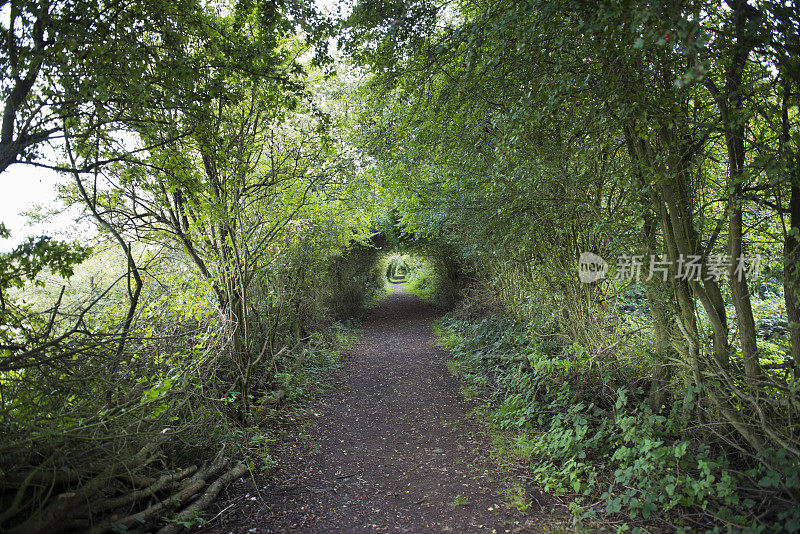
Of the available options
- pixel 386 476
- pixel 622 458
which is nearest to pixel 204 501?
pixel 386 476

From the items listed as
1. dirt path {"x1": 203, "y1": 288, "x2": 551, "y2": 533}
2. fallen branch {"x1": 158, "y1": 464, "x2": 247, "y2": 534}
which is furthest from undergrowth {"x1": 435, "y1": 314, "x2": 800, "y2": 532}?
fallen branch {"x1": 158, "y1": 464, "x2": 247, "y2": 534}

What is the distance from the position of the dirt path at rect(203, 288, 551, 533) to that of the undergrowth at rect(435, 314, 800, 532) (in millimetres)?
398

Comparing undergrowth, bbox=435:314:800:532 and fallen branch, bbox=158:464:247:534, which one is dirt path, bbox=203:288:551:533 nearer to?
fallen branch, bbox=158:464:247:534

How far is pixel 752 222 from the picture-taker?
124 inches

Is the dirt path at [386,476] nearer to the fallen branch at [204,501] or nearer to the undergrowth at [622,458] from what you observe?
the fallen branch at [204,501]

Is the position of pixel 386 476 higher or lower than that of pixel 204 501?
lower

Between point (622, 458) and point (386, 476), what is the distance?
7.14ft

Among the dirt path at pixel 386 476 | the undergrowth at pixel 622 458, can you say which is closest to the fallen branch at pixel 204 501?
the dirt path at pixel 386 476

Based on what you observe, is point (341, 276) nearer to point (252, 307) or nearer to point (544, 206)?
point (252, 307)

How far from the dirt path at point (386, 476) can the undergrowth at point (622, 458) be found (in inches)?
15.7

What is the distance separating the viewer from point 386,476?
13.4 ft

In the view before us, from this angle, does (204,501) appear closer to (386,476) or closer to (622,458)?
(386,476)

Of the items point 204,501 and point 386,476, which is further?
point 386,476

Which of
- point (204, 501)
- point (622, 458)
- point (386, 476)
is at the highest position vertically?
point (622, 458)
